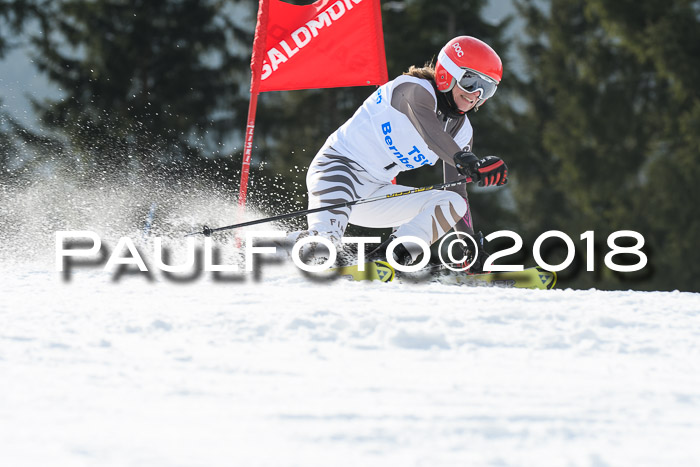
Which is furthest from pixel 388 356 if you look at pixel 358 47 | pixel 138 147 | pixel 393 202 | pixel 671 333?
pixel 138 147

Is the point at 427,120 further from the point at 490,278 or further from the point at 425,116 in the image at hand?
the point at 490,278

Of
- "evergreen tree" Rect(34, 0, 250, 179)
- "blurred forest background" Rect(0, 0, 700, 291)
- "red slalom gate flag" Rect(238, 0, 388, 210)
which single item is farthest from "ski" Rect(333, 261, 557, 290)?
Answer: "evergreen tree" Rect(34, 0, 250, 179)

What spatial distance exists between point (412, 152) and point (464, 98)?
1.38ft

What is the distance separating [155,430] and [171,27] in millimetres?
14873

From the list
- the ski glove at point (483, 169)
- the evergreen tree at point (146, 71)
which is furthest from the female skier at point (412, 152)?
the evergreen tree at point (146, 71)

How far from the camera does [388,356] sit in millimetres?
2654

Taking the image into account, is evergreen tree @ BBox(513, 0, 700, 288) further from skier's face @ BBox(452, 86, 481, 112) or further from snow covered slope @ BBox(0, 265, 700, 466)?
snow covered slope @ BBox(0, 265, 700, 466)

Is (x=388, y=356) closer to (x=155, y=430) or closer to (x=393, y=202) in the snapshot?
(x=155, y=430)

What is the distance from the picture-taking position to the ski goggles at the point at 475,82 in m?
4.75

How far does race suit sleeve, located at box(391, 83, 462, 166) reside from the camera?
461cm

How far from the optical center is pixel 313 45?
20.7 feet

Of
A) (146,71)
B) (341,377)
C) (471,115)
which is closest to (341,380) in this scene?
(341,377)

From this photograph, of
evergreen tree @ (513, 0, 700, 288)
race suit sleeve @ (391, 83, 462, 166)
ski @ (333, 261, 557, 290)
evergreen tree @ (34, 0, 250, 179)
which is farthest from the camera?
evergreen tree @ (513, 0, 700, 288)

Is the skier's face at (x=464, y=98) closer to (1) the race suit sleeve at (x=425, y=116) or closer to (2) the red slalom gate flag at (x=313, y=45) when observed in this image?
(1) the race suit sleeve at (x=425, y=116)
